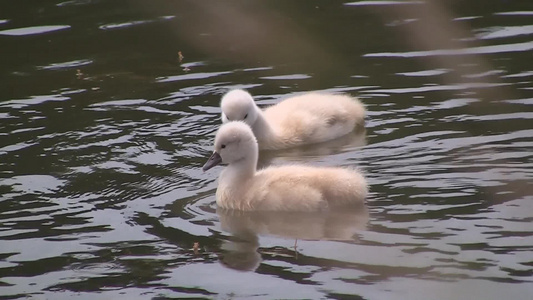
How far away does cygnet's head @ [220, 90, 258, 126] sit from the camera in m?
8.52

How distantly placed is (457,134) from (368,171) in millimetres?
944

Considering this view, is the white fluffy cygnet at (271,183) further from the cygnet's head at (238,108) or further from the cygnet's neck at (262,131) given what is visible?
the cygnet's neck at (262,131)

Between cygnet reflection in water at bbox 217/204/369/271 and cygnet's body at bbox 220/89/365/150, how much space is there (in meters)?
1.68

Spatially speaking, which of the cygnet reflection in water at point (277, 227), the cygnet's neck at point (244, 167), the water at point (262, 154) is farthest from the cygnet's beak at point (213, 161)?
the cygnet reflection in water at point (277, 227)

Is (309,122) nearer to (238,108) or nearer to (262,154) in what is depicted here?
(262,154)

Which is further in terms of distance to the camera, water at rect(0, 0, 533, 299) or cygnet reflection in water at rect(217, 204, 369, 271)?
cygnet reflection in water at rect(217, 204, 369, 271)

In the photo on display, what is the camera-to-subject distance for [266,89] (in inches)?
387

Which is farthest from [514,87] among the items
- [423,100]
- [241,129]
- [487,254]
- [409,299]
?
[409,299]

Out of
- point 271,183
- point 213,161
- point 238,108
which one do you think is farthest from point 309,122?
point 271,183

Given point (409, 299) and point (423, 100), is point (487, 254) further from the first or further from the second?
point (423, 100)

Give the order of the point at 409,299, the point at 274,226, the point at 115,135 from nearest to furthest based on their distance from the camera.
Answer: the point at 409,299
the point at 274,226
the point at 115,135

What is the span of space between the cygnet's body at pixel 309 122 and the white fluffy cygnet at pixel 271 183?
1.32 metres

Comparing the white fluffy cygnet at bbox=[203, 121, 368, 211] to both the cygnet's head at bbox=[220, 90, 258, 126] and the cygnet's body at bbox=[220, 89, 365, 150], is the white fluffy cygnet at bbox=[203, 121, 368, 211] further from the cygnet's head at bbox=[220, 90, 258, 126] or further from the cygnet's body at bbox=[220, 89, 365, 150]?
the cygnet's body at bbox=[220, 89, 365, 150]

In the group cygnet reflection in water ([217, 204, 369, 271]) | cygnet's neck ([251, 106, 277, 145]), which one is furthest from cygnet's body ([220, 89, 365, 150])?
cygnet reflection in water ([217, 204, 369, 271])
